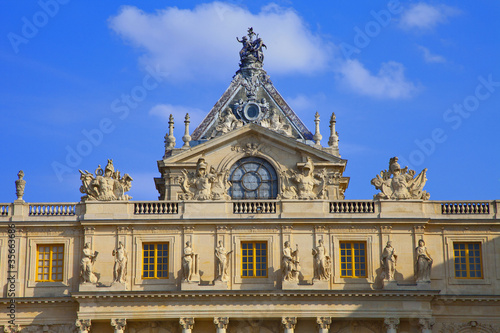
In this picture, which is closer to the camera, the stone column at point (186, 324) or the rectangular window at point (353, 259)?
the stone column at point (186, 324)

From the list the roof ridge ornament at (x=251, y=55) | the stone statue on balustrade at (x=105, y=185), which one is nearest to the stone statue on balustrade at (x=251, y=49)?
the roof ridge ornament at (x=251, y=55)

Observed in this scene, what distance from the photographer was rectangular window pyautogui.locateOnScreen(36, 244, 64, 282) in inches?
2520

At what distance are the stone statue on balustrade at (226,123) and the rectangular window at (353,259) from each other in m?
12.7

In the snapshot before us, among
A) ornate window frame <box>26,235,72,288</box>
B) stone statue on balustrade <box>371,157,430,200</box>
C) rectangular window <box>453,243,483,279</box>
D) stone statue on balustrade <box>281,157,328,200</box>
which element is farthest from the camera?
stone statue on balustrade <box>281,157,328,200</box>

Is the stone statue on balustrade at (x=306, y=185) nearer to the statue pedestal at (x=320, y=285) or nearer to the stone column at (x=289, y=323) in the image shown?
the statue pedestal at (x=320, y=285)

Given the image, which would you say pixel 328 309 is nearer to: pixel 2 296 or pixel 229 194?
pixel 229 194

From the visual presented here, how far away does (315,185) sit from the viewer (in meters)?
67.5

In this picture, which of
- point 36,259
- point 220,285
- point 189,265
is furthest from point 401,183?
point 36,259

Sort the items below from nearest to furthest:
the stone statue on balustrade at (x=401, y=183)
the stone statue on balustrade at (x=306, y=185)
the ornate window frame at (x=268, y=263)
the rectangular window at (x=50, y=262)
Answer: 1. the ornate window frame at (x=268, y=263)
2. the rectangular window at (x=50, y=262)
3. the stone statue on balustrade at (x=401, y=183)
4. the stone statue on balustrade at (x=306, y=185)

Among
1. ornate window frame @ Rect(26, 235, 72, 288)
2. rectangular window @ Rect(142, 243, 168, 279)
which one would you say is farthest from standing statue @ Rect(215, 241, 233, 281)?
ornate window frame @ Rect(26, 235, 72, 288)

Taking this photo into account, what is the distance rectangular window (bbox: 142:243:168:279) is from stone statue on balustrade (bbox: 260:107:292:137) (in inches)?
516

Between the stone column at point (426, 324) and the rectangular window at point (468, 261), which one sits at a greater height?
the rectangular window at point (468, 261)

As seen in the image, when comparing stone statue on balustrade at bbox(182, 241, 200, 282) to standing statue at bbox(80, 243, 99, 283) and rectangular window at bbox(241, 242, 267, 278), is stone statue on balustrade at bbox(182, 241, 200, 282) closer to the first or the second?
rectangular window at bbox(241, 242, 267, 278)

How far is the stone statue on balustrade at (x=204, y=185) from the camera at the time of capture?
65250 mm
